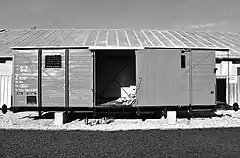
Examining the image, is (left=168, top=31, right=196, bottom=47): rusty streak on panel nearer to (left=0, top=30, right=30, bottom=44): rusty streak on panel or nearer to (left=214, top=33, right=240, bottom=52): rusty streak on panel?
(left=214, top=33, right=240, bottom=52): rusty streak on panel

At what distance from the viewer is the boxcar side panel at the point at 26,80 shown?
1047 cm

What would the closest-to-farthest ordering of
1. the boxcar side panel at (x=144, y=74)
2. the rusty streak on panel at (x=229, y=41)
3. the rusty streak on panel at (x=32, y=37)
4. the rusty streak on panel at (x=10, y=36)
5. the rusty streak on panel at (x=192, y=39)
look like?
the boxcar side panel at (x=144, y=74) → the rusty streak on panel at (x=192, y=39) → the rusty streak on panel at (x=32, y=37) → the rusty streak on panel at (x=229, y=41) → the rusty streak on panel at (x=10, y=36)

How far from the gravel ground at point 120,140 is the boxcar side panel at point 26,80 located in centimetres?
95

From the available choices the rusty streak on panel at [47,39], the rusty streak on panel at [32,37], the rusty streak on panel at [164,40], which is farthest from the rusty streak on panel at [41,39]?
the rusty streak on panel at [164,40]

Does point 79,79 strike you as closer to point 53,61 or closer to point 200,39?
point 53,61

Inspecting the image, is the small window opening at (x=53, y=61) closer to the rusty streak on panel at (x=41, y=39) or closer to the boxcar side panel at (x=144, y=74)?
the boxcar side panel at (x=144, y=74)

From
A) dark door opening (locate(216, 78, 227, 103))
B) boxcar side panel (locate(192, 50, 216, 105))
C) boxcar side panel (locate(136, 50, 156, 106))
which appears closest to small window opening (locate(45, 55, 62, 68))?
boxcar side panel (locate(136, 50, 156, 106))

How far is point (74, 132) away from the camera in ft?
28.6

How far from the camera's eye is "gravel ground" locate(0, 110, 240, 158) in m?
6.03

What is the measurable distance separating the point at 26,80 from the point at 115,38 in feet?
26.7

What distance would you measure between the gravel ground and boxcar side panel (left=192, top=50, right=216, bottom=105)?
3.27 feet

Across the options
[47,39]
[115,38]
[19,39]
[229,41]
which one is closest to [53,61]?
[115,38]

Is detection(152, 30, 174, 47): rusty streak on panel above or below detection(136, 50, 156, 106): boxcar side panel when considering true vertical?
above

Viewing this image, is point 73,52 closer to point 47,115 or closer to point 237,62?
point 47,115
